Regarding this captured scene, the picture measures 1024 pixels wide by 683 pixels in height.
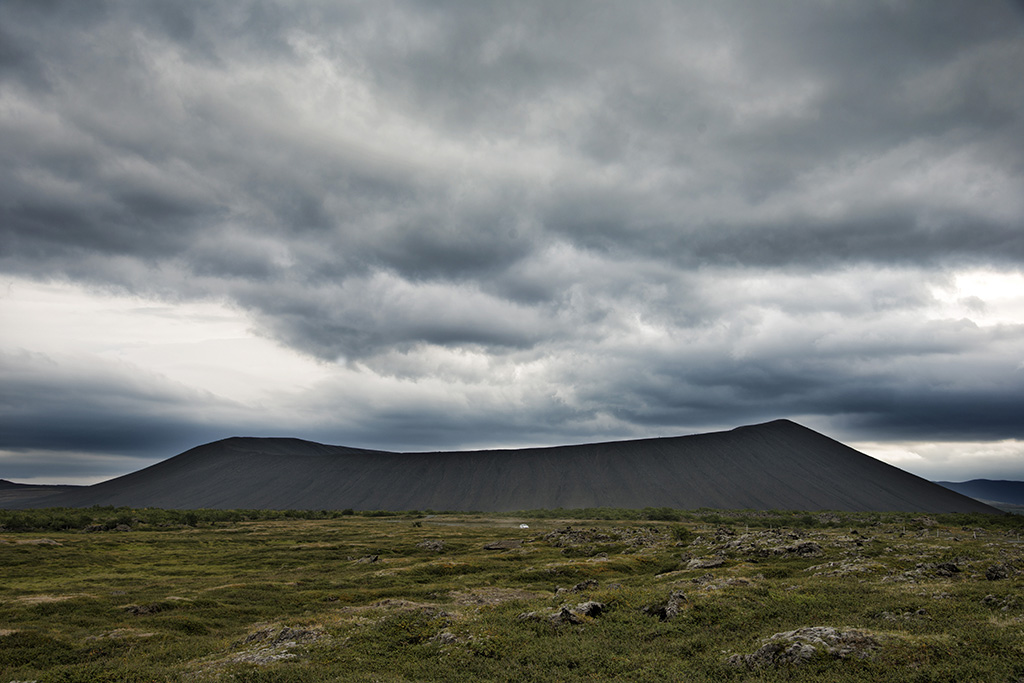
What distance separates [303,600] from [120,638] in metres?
13.4

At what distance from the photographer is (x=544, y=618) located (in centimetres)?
2586

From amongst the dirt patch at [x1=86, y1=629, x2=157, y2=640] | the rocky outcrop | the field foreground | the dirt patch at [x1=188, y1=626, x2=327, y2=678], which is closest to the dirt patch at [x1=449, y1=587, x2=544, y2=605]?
the field foreground

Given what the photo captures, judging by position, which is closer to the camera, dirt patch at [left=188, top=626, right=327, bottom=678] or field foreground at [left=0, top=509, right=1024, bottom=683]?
field foreground at [left=0, top=509, right=1024, bottom=683]

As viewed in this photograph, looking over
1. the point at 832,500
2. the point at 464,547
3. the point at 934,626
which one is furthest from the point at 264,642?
the point at 832,500

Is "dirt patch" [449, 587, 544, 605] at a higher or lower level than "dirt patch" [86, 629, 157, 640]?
lower

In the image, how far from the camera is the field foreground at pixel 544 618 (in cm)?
1823

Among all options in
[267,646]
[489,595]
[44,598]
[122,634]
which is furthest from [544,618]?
[44,598]

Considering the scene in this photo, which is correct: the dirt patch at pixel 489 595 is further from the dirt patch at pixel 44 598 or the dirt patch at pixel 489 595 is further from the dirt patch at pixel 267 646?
the dirt patch at pixel 44 598

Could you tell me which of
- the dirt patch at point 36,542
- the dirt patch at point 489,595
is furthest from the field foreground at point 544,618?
the dirt patch at point 36,542

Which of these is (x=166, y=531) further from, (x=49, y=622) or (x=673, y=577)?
(x=673, y=577)

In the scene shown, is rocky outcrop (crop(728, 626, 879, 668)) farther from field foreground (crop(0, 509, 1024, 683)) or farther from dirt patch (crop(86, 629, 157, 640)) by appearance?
dirt patch (crop(86, 629, 157, 640))

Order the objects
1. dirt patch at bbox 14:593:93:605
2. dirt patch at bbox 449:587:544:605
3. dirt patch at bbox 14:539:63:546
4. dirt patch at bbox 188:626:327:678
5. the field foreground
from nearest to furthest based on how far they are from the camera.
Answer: the field foreground, dirt patch at bbox 188:626:327:678, dirt patch at bbox 449:587:544:605, dirt patch at bbox 14:593:93:605, dirt patch at bbox 14:539:63:546

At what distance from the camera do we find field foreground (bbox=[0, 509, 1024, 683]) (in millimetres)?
18234

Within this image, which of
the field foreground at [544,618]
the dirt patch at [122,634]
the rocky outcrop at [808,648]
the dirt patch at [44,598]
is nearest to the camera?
the rocky outcrop at [808,648]
